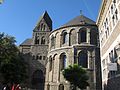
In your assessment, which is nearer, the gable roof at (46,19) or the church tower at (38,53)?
the church tower at (38,53)

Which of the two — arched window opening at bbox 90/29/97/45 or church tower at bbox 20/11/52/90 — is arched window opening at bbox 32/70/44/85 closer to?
church tower at bbox 20/11/52/90

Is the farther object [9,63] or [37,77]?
[37,77]

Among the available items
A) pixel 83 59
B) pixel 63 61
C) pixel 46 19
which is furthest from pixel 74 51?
pixel 46 19

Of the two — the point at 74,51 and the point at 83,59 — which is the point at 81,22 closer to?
the point at 74,51

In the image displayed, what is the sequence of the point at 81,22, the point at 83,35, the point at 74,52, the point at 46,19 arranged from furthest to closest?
1. the point at 46,19
2. the point at 81,22
3. the point at 83,35
4. the point at 74,52

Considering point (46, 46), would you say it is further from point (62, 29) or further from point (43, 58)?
point (62, 29)

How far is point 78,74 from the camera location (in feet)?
108

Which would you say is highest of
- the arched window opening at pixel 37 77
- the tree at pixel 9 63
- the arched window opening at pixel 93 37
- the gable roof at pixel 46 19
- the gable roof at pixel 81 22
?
the gable roof at pixel 46 19

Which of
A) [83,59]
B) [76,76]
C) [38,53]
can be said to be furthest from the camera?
[38,53]

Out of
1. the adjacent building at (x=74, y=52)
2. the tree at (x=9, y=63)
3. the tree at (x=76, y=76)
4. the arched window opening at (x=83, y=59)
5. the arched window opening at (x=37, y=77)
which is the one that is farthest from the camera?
the arched window opening at (x=37, y=77)

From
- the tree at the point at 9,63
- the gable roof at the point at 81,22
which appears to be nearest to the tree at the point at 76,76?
the tree at the point at 9,63

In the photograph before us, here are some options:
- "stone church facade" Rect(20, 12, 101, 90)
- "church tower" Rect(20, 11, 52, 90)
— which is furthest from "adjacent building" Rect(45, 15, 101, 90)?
"church tower" Rect(20, 11, 52, 90)

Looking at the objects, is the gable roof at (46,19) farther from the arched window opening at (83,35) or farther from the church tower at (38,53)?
the arched window opening at (83,35)

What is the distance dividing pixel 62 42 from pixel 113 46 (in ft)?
82.3
